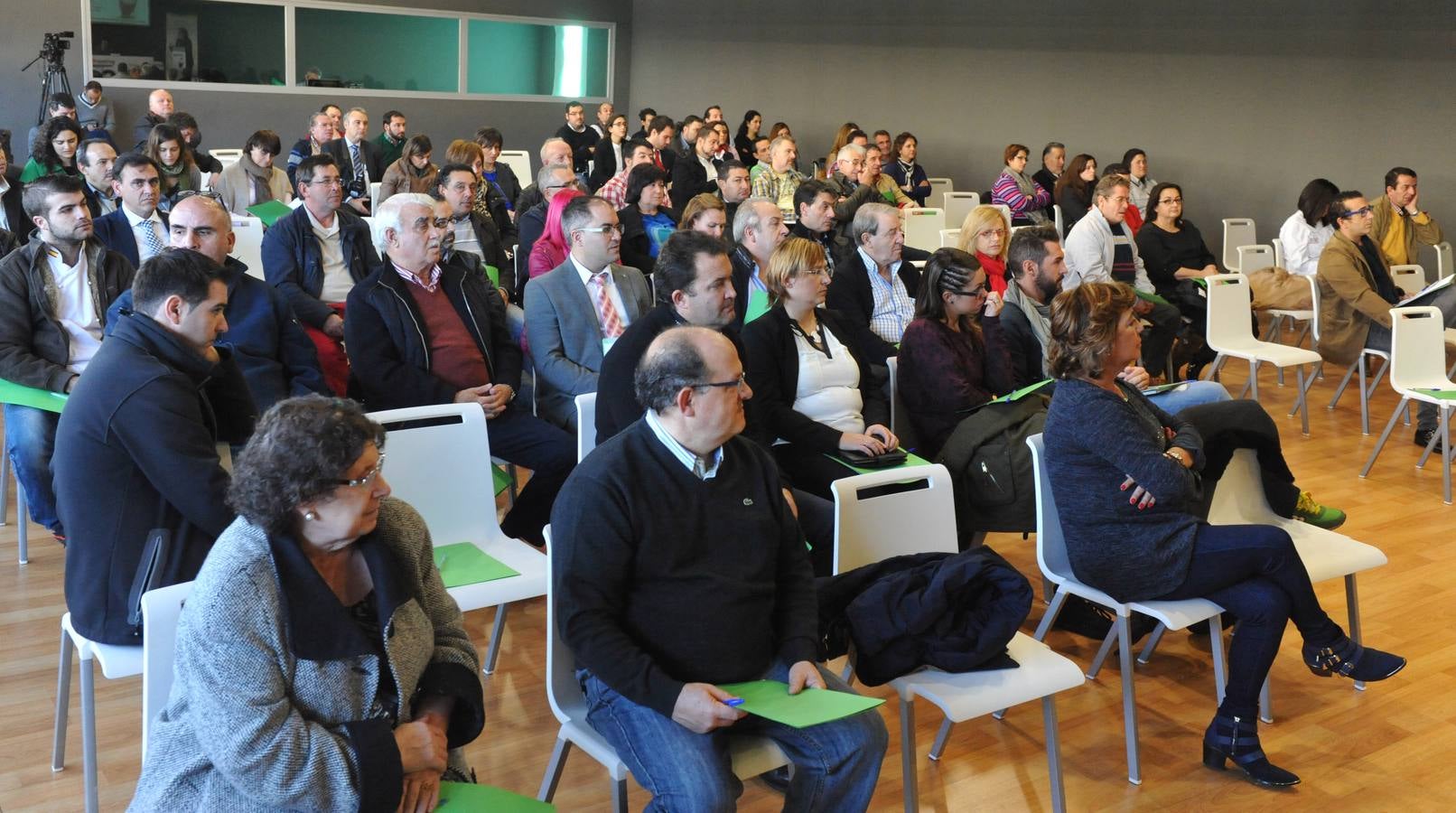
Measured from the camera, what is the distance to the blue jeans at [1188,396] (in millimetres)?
3998

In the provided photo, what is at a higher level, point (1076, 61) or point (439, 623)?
point (1076, 61)

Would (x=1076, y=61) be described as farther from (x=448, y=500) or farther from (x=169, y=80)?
(x=448, y=500)

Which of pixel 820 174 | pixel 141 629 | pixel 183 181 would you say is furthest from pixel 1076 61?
pixel 141 629

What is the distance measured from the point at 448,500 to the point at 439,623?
41.2 inches

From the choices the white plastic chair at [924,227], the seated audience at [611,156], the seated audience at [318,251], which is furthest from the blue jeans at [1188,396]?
the seated audience at [611,156]

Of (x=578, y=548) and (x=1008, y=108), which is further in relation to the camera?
(x=1008, y=108)

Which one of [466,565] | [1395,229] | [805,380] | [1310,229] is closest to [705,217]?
[805,380]

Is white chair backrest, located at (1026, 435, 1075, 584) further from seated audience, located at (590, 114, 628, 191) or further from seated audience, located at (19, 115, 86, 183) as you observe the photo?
seated audience, located at (590, 114, 628, 191)

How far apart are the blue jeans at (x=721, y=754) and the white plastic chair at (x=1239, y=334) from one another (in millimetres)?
4547

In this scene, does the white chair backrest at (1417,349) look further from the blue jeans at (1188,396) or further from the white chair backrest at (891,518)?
the white chair backrest at (891,518)

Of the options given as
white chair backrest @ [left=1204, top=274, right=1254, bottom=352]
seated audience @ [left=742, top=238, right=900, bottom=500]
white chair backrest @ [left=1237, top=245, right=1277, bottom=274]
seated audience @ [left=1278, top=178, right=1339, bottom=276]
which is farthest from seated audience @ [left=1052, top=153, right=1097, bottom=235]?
seated audience @ [left=742, top=238, right=900, bottom=500]

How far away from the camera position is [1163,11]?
33.6ft

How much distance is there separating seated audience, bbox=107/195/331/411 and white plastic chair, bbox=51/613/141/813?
120cm

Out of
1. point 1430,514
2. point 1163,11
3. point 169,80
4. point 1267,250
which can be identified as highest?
point 1163,11
